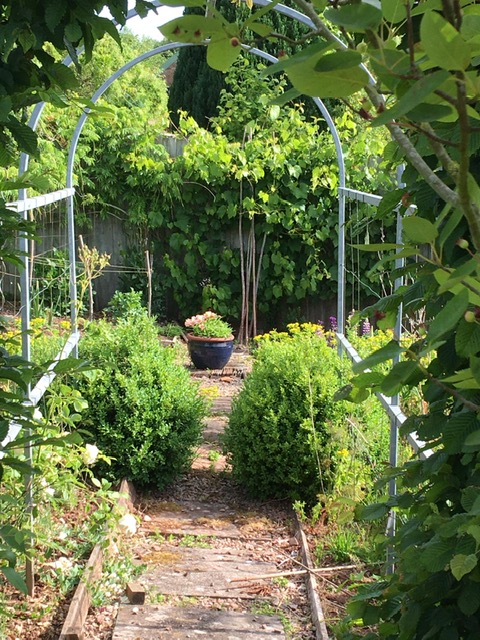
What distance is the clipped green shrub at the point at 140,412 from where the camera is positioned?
495 centimetres

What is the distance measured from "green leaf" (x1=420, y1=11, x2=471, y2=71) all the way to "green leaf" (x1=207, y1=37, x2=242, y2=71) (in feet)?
0.61

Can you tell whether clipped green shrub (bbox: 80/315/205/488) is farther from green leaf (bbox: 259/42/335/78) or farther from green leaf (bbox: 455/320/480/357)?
green leaf (bbox: 259/42/335/78)

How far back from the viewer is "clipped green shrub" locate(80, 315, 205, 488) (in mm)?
4949

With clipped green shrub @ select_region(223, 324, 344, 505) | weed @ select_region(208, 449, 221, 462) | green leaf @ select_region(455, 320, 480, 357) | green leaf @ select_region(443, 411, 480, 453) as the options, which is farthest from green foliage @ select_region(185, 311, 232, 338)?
green leaf @ select_region(455, 320, 480, 357)

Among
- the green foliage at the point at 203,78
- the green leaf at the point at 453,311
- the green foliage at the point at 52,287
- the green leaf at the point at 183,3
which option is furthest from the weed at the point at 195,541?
the green foliage at the point at 203,78

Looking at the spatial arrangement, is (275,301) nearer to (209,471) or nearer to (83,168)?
(83,168)

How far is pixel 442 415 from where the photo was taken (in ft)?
5.00

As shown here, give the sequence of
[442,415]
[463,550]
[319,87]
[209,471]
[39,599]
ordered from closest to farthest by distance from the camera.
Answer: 1. [319,87]
2. [463,550]
3. [442,415]
4. [39,599]
5. [209,471]

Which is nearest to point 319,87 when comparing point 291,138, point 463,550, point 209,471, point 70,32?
point 463,550

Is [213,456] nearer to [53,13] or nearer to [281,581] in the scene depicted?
[281,581]

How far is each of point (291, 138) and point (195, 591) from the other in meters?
6.70

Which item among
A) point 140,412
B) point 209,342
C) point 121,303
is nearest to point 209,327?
point 209,342

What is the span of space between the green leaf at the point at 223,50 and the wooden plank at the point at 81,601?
294 cm

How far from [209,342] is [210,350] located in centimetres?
9
